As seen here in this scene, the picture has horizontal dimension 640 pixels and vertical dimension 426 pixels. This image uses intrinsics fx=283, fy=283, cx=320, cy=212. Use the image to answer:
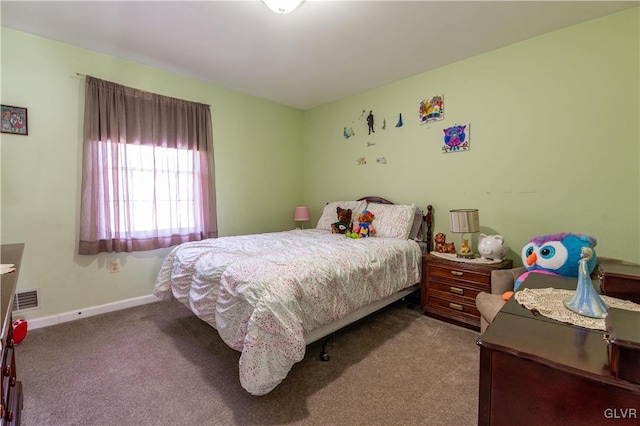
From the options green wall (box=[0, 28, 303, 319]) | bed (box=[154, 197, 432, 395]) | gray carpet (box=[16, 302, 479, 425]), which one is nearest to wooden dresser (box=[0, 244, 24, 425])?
gray carpet (box=[16, 302, 479, 425])

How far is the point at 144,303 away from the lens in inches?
121

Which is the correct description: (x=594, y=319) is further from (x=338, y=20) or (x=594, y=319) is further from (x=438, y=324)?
(x=338, y=20)

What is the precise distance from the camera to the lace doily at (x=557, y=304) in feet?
2.82

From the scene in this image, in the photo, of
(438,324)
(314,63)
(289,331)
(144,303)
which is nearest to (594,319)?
(289,331)

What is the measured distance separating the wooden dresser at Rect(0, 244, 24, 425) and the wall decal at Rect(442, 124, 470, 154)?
329cm

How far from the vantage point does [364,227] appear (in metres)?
3.15

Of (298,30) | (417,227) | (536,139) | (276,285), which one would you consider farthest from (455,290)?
(298,30)

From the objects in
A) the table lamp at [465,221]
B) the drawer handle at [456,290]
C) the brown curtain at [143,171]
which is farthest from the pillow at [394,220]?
the brown curtain at [143,171]

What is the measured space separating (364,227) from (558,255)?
1675 millimetres

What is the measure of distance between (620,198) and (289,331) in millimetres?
2633

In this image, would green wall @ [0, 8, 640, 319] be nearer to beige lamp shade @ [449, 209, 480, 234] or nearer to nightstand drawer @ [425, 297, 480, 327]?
beige lamp shade @ [449, 209, 480, 234]

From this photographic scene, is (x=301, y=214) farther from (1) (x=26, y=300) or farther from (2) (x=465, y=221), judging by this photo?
(1) (x=26, y=300)

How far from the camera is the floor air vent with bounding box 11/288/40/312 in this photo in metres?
2.41

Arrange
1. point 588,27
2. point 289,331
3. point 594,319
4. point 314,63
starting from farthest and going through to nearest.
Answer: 1. point 314,63
2. point 588,27
3. point 289,331
4. point 594,319
